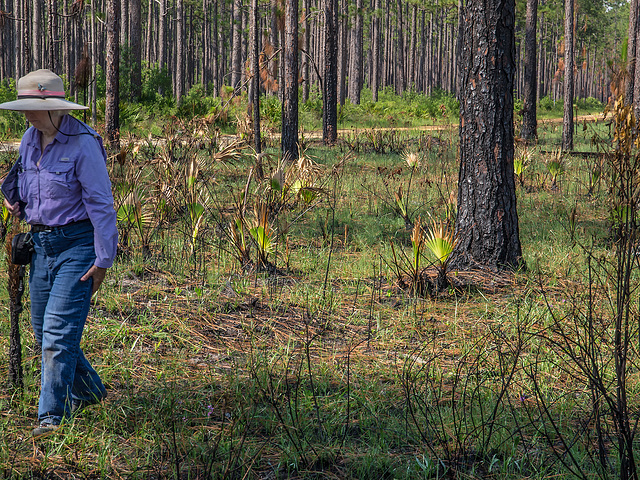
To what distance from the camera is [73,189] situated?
2.64 metres

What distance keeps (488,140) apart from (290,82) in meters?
7.46

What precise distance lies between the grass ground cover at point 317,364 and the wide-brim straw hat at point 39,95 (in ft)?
4.54

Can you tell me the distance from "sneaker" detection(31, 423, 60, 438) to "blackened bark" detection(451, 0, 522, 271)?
3489 millimetres

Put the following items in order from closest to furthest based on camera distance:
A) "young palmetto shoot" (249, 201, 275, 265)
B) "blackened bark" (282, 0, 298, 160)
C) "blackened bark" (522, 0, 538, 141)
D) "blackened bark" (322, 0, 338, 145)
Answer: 1. "young palmetto shoot" (249, 201, 275, 265)
2. "blackened bark" (282, 0, 298, 160)
3. "blackened bark" (322, 0, 338, 145)
4. "blackened bark" (522, 0, 538, 141)

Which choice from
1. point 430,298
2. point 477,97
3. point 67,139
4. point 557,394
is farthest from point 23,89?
point 477,97

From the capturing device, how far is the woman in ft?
8.57

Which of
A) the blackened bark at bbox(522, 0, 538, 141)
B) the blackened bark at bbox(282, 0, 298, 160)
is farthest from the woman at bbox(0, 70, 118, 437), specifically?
the blackened bark at bbox(522, 0, 538, 141)

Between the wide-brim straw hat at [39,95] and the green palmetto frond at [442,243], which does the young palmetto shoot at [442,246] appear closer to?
the green palmetto frond at [442,243]

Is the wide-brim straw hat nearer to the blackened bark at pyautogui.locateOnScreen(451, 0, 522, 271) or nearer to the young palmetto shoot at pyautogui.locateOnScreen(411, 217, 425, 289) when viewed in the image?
the young palmetto shoot at pyautogui.locateOnScreen(411, 217, 425, 289)

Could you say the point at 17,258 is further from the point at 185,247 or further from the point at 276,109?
the point at 276,109

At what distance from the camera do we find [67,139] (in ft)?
8.71

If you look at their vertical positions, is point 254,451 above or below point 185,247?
below

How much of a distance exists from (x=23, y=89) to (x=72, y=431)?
4.91 feet

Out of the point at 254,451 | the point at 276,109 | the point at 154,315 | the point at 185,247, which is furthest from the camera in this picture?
the point at 276,109
